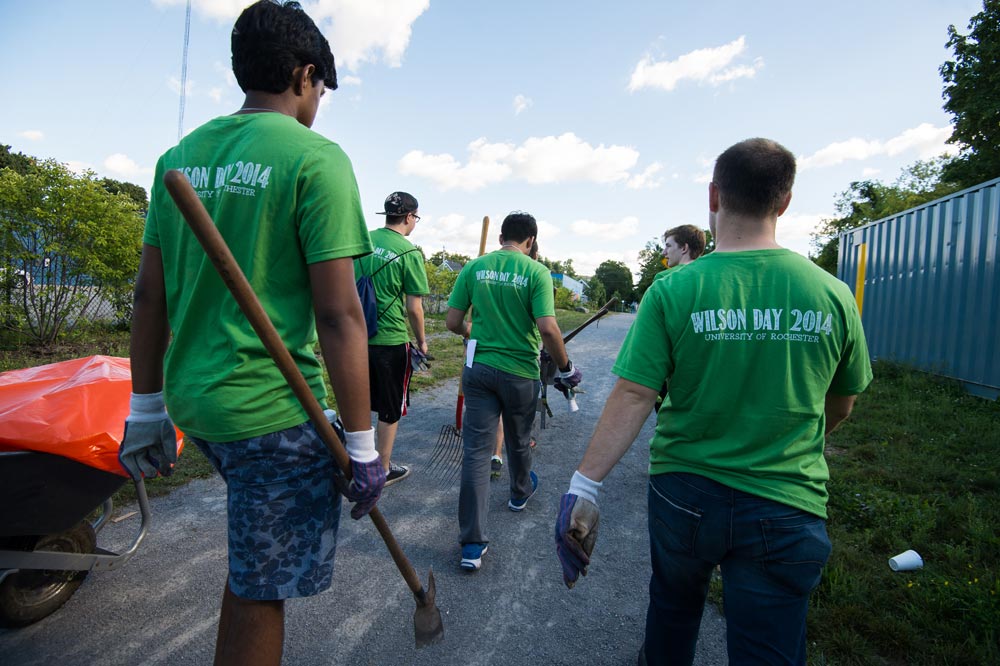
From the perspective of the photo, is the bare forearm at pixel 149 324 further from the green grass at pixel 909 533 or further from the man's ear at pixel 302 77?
the green grass at pixel 909 533

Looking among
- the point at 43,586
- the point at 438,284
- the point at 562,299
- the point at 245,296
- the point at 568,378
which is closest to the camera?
the point at 245,296

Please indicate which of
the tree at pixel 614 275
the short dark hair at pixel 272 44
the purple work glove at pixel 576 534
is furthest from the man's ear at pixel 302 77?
the tree at pixel 614 275

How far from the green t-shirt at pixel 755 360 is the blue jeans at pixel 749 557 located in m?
0.05

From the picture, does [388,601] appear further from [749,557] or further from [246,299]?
[246,299]

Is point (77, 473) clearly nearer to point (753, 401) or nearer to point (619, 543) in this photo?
point (753, 401)

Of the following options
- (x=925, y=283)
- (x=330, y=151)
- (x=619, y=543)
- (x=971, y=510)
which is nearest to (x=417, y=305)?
(x=619, y=543)

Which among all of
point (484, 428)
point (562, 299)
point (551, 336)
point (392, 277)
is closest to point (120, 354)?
point (392, 277)

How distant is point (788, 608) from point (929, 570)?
7.65ft

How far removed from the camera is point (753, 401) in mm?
1515

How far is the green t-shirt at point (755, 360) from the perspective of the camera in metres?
1.49

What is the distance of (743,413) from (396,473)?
10.5 ft

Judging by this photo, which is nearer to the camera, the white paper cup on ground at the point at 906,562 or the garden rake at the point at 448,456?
the white paper cup on ground at the point at 906,562

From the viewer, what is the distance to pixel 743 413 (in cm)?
152

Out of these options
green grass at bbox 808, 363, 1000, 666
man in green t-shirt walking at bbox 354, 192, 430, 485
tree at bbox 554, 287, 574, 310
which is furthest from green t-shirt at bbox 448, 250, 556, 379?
tree at bbox 554, 287, 574, 310
